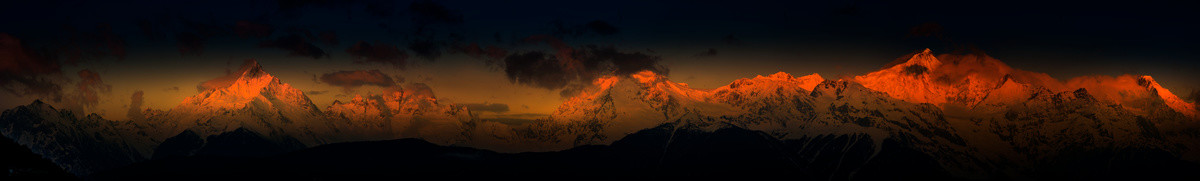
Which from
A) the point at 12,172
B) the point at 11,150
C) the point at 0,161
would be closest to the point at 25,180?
the point at 12,172

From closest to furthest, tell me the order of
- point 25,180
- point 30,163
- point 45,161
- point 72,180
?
1. point 25,180
2. point 72,180
3. point 30,163
4. point 45,161

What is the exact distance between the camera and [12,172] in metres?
74.4

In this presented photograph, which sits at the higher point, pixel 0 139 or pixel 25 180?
pixel 0 139

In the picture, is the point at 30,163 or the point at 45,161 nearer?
the point at 30,163

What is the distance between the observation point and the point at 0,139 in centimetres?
8950

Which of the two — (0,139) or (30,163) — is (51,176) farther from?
(0,139)

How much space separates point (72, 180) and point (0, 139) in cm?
1820

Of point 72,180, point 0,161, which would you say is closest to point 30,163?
point 0,161

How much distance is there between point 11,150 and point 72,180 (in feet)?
45.6

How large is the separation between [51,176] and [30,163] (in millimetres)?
9847

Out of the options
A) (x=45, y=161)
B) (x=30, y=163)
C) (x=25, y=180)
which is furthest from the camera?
(x=45, y=161)

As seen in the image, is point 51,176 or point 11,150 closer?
point 51,176

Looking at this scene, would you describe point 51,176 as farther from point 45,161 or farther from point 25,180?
point 45,161

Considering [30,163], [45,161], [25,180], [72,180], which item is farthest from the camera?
[45,161]
